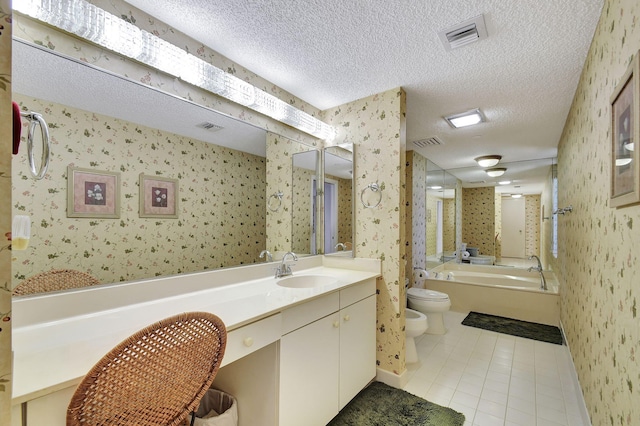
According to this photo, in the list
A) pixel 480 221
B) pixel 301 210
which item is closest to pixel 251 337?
pixel 301 210

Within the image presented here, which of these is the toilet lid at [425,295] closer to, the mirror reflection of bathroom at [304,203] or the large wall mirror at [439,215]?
the large wall mirror at [439,215]

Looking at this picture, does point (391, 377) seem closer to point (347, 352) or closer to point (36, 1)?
point (347, 352)

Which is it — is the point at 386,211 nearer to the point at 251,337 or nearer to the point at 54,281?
the point at 251,337

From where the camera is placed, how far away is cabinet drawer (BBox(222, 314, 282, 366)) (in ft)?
3.58

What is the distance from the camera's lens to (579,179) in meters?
2.03

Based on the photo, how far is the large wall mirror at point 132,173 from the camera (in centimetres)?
108

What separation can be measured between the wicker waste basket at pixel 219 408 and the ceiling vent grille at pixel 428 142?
3.15 metres

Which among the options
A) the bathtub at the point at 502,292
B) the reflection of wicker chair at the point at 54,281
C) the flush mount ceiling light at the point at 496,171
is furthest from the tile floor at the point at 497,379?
the flush mount ceiling light at the point at 496,171

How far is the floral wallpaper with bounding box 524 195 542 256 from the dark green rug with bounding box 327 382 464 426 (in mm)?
5223

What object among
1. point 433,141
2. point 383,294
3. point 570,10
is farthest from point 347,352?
point 433,141

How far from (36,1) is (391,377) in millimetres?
2818

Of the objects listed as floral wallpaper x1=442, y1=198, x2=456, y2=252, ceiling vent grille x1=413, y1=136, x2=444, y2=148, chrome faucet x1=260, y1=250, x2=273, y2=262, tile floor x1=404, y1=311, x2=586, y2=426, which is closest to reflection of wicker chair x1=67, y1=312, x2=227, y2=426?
chrome faucet x1=260, y1=250, x2=273, y2=262

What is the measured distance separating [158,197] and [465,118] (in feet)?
8.82

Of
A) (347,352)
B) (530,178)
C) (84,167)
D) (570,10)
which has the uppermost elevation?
(570,10)
